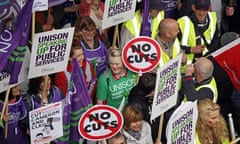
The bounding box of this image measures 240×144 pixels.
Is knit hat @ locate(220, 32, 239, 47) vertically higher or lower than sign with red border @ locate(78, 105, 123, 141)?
higher

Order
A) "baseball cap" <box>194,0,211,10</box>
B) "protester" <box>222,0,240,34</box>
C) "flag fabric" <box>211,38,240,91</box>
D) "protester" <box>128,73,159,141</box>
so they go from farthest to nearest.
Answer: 1. "protester" <box>222,0,240,34</box>
2. "baseball cap" <box>194,0,211,10</box>
3. "flag fabric" <box>211,38,240,91</box>
4. "protester" <box>128,73,159,141</box>

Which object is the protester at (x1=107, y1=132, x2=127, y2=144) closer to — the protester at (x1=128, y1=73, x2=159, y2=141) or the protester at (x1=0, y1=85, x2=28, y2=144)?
the protester at (x1=128, y1=73, x2=159, y2=141)

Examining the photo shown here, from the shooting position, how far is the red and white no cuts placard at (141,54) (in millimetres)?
7840

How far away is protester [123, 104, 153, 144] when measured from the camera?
23.9 ft

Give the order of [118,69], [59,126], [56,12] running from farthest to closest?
[56,12]
[118,69]
[59,126]

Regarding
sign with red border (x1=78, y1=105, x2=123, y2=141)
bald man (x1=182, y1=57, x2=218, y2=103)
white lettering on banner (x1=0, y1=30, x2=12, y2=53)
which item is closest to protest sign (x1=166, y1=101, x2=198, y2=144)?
sign with red border (x1=78, y1=105, x2=123, y2=141)

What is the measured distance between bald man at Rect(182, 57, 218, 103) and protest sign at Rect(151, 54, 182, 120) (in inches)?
23.6

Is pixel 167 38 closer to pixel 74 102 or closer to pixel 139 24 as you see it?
pixel 139 24

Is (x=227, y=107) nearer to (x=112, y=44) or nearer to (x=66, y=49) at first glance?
(x=112, y=44)

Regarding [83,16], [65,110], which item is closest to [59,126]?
[65,110]

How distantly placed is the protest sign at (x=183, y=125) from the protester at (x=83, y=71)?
4.03ft

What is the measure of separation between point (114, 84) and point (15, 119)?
3.57ft

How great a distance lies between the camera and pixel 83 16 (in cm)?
824

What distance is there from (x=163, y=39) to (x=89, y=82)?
3.20ft
